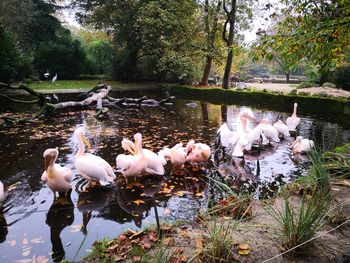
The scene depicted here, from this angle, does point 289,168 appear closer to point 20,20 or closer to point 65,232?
point 65,232

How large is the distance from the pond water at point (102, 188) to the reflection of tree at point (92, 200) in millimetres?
16

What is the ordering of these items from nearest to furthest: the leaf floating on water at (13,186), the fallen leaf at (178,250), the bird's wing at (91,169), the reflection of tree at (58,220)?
the fallen leaf at (178,250)
the reflection of tree at (58,220)
the bird's wing at (91,169)
the leaf floating on water at (13,186)

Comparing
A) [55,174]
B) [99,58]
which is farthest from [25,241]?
[99,58]

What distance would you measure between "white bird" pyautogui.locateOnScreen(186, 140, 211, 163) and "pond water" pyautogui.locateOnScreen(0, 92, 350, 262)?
262 mm

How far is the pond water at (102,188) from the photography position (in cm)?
419

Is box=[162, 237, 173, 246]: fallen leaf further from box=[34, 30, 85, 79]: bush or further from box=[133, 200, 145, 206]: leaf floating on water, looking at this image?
box=[34, 30, 85, 79]: bush

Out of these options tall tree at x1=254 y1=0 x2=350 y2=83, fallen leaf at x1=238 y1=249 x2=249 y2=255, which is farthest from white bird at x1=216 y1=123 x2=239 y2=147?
fallen leaf at x1=238 y1=249 x2=249 y2=255

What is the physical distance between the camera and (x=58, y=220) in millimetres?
4582

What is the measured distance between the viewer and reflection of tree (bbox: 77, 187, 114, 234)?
481 centimetres

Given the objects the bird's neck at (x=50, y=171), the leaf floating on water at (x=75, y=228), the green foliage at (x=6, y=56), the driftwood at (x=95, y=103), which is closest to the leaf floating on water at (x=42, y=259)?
the leaf floating on water at (x=75, y=228)

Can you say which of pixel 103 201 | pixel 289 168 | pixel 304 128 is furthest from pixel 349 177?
pixel 304 128

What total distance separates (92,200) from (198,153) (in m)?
2.45

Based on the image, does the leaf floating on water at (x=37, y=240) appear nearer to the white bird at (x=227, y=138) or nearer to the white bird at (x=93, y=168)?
the white bird at (x=93, y=168)

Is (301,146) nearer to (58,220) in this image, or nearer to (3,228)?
(58,220)
